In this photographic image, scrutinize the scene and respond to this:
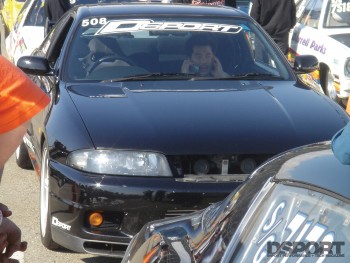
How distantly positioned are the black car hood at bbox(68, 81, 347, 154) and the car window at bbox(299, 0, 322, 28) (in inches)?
238

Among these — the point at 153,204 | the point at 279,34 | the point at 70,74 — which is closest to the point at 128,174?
the point at 153,204

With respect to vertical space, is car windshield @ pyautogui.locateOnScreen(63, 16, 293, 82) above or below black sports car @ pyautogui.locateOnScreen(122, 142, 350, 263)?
below

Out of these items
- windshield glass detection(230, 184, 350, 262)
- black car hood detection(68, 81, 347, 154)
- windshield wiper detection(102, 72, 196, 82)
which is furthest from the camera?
windshield wiper detection(102, 72, 196, 82)

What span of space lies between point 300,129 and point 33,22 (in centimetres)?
708

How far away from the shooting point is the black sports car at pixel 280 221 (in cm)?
279

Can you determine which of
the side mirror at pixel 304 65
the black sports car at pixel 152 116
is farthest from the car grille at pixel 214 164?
the side mirror at pixel 304 65

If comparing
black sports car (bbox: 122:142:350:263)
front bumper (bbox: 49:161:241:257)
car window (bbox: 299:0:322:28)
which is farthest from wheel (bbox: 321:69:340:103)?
black sports car (bbox: 122:142:350:263)

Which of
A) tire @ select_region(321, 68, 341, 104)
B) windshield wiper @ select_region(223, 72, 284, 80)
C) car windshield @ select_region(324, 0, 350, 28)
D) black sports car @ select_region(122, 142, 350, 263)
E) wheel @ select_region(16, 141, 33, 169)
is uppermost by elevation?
black sports car @ select_region(122, 142, 350, 263)

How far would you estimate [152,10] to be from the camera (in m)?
7.21

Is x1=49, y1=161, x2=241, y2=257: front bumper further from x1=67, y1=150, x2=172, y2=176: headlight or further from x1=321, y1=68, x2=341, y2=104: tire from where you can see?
x1=321, y1=68, x2=341, y2=104: tire

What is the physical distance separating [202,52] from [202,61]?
0.26 ft

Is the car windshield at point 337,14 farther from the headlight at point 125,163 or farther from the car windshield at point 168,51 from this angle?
the headlight at point 125,163

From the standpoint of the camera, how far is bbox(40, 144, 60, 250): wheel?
5680 mm

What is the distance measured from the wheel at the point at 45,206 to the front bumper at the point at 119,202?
28cm
